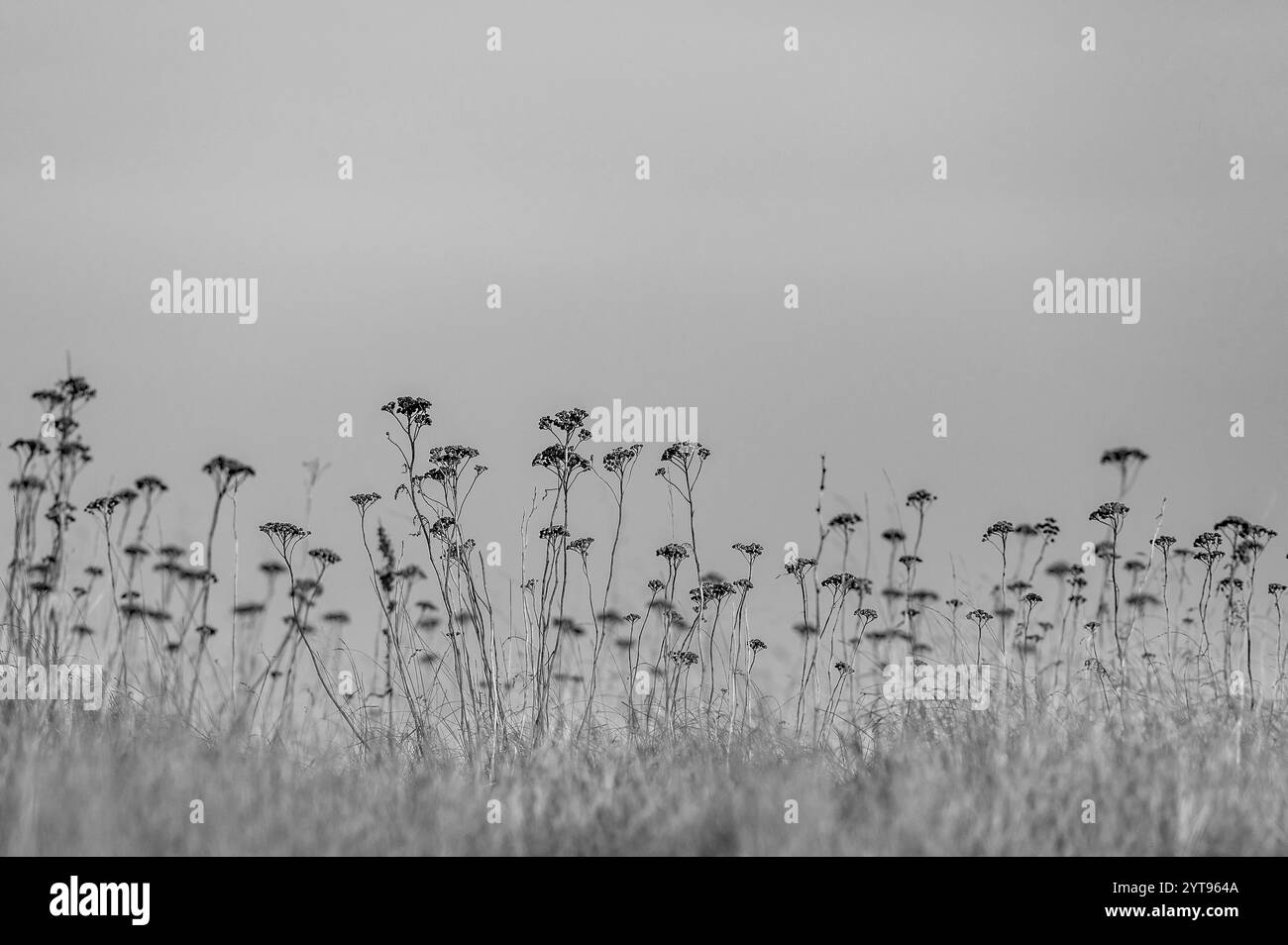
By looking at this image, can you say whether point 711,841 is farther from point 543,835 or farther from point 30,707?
point 30,707

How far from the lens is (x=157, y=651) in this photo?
238 inches

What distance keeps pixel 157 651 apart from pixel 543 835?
264 centimetres

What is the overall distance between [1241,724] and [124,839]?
5483mm

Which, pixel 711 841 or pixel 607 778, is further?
pixel 607 778

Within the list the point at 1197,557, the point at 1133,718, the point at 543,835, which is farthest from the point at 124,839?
the point at 1197,557

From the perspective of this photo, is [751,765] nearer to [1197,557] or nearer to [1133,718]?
[1133,718]

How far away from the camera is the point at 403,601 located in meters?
6.64

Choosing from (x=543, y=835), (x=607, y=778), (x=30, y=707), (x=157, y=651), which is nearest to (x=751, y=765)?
(x=607, y=778)

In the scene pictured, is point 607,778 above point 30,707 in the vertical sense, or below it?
below
